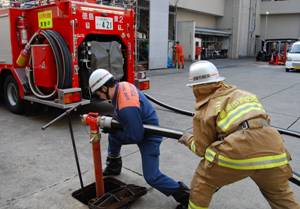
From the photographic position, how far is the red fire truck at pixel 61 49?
227 inches

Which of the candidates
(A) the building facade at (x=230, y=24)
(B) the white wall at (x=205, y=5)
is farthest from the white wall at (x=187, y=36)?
(B) the white wall at (x=205, y=5)

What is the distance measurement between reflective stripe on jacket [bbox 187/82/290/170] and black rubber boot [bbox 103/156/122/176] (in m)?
1.73

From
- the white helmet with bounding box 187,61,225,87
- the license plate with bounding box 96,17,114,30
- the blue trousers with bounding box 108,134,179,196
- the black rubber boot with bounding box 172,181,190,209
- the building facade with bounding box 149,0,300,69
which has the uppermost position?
the building facade with bounding box 149,0,300,69

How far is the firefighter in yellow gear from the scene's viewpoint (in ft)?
6.95

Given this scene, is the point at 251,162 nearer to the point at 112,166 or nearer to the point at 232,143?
the point at 232,143

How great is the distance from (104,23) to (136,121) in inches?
161

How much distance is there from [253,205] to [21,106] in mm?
5310

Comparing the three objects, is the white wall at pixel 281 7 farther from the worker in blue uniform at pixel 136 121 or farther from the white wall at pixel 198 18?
the worker in blue uniform at pixel 136 121

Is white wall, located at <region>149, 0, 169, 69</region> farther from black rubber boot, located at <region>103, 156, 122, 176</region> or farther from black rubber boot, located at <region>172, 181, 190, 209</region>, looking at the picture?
black rubber boot, located at <region>172, 181, 190, 209</region>

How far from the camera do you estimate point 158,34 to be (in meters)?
18.7

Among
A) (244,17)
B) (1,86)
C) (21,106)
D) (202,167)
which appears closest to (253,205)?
(202,167)

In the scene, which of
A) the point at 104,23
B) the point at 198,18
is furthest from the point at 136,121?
the point at 198,18

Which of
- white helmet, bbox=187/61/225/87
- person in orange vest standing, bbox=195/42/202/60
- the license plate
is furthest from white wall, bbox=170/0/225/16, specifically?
white helmet, bbox=187/61/225/87

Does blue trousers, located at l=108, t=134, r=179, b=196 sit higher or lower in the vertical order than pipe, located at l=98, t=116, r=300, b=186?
lower
